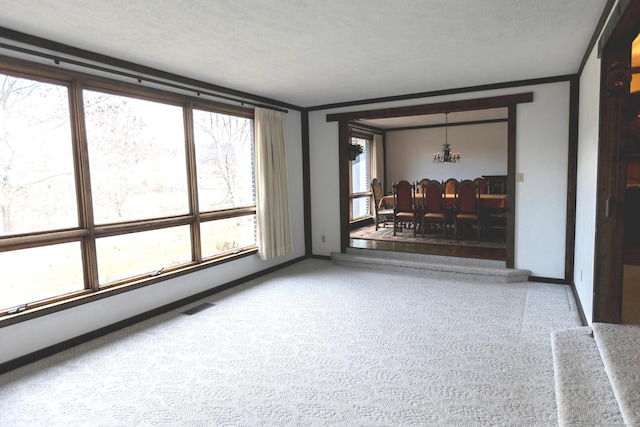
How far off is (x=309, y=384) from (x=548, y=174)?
3.75 meters

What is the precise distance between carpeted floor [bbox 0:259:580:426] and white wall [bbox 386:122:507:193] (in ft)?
16.4

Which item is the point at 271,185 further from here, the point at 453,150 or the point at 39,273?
the point at 453,150

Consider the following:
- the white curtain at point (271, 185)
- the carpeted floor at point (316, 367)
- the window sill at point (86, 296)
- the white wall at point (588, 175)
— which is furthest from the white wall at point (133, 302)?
the white wall at point (588, 175)

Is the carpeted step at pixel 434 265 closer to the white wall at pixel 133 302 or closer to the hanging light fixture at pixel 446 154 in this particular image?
the white wall at pixel 133 302

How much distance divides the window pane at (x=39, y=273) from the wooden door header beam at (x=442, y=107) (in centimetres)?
391

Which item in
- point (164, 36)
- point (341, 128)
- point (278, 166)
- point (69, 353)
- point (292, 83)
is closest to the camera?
point (164, 36)

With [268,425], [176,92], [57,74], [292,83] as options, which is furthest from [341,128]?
[268,425]

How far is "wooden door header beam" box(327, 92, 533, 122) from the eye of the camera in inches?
183

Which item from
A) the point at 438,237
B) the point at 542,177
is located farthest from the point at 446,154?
the point at 542,177

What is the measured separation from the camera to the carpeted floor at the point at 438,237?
6246 mm

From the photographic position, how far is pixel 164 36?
2883 millimetres

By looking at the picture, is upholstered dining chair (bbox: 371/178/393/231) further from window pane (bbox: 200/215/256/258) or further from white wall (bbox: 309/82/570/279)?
window pane (bbox: 200/215/256/258)

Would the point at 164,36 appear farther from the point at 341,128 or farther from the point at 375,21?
the point at 341,128

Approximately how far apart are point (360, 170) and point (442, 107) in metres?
3.96
